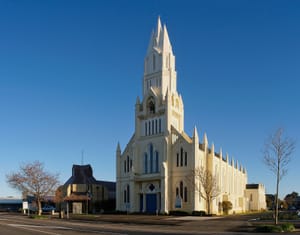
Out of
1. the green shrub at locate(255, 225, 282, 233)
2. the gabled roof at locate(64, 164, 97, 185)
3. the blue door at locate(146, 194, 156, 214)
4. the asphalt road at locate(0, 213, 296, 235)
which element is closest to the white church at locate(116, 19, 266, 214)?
the blue door at locate(146, 194, 156, 214)

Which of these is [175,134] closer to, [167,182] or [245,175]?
[167,182]

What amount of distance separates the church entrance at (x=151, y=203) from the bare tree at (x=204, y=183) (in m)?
8.85

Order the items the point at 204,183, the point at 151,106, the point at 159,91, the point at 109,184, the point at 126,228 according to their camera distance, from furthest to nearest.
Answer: the point at 109,184 < the point at 151,106 < the point at 159,91 < the point at 204,183 < the point at 126,228

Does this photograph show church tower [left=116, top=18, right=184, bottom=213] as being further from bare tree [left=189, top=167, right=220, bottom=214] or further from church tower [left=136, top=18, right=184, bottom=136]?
bare tree [left=189, top=167, right=220, bottom=214]

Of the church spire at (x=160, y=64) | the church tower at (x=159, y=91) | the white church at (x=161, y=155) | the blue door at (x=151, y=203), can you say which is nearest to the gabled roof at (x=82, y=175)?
the white church at (x=161, y=155)

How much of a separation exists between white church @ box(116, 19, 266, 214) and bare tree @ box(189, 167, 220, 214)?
33.0 inches

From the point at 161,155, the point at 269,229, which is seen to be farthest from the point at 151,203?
the point at 269,229

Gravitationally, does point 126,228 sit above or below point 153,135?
below

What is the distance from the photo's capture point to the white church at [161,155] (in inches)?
2677

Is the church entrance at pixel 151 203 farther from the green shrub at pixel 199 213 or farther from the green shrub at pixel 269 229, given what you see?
the green shrub at pixel 269 229

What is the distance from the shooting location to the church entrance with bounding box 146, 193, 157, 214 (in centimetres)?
7136

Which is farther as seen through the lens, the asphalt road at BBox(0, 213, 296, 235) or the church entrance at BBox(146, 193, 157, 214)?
the church entrance at BBox(146, 193, 157, 214)

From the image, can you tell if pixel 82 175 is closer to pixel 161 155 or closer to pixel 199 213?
pixel 161 155

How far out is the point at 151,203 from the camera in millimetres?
72188
